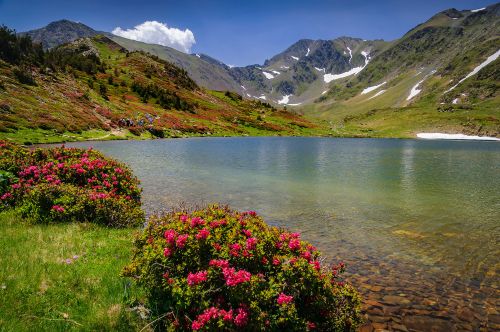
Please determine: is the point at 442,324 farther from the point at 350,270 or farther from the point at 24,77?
the point at 24,77

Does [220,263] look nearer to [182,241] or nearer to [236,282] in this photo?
[236,282]

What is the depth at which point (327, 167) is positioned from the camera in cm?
4641

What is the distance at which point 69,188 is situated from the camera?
15234 mm

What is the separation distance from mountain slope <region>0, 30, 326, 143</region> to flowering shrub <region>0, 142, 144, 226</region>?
139 feet

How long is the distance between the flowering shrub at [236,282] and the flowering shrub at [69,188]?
7378 mm

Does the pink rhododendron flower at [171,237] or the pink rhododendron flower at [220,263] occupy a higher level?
the pink rhododendron flower at [171,237]

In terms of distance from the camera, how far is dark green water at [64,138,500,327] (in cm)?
1291

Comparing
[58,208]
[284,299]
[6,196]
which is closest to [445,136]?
[58,208]

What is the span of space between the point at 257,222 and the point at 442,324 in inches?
235

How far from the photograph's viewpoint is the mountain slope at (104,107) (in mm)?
67562

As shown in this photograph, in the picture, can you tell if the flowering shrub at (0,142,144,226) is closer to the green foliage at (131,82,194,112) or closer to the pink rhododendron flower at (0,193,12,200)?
the pink rhododendron flower at (0,193,12,200)

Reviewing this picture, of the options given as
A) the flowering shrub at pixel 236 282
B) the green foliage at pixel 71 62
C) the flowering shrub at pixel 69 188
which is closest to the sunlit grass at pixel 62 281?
the flowering shrub at pixel 236 282

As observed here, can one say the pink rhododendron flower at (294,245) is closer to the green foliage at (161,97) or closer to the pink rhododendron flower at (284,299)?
the pink rhododendron flower at (284,299)

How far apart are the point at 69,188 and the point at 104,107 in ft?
300
